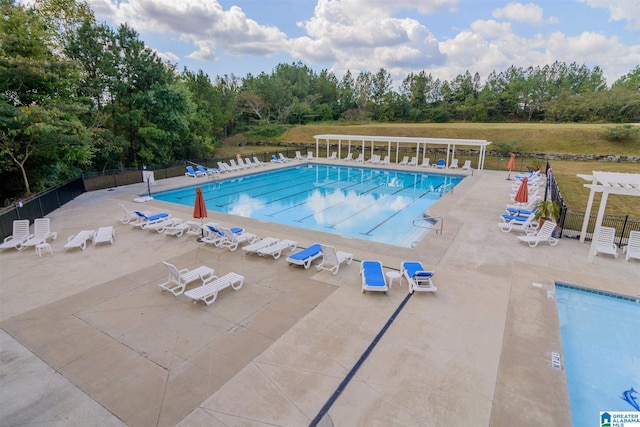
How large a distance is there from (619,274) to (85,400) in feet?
34.3

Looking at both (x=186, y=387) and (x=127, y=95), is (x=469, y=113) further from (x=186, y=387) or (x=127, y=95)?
(x=186, y=387)

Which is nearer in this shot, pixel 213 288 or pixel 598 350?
pixel 598 350

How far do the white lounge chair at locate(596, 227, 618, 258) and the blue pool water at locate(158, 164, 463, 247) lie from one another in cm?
452

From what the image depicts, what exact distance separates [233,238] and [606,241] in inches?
395

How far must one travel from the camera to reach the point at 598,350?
5395 millimetres

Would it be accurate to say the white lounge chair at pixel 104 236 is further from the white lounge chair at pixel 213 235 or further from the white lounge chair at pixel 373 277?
the white lounge chair at pixel 373 277

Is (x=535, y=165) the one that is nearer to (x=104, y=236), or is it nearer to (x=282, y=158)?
A: (x=282, y=158)

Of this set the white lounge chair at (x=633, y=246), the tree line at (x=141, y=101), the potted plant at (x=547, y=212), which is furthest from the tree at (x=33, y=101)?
the white lounge chair at (x=633, y=246)

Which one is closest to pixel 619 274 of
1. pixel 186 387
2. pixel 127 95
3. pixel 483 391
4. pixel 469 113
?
pixel 483 391

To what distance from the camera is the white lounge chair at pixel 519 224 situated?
10.2 metres

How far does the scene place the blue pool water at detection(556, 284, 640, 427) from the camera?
4.36 metres

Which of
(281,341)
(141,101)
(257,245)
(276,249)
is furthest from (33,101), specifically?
(281,341)

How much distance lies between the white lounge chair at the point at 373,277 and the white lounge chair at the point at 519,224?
5692 mm

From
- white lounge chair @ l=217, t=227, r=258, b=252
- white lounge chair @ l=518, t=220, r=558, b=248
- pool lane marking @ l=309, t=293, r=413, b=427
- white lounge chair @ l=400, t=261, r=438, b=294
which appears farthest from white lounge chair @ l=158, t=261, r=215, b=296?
white lounge chair @ l=518, t=220, r=558, b=248
